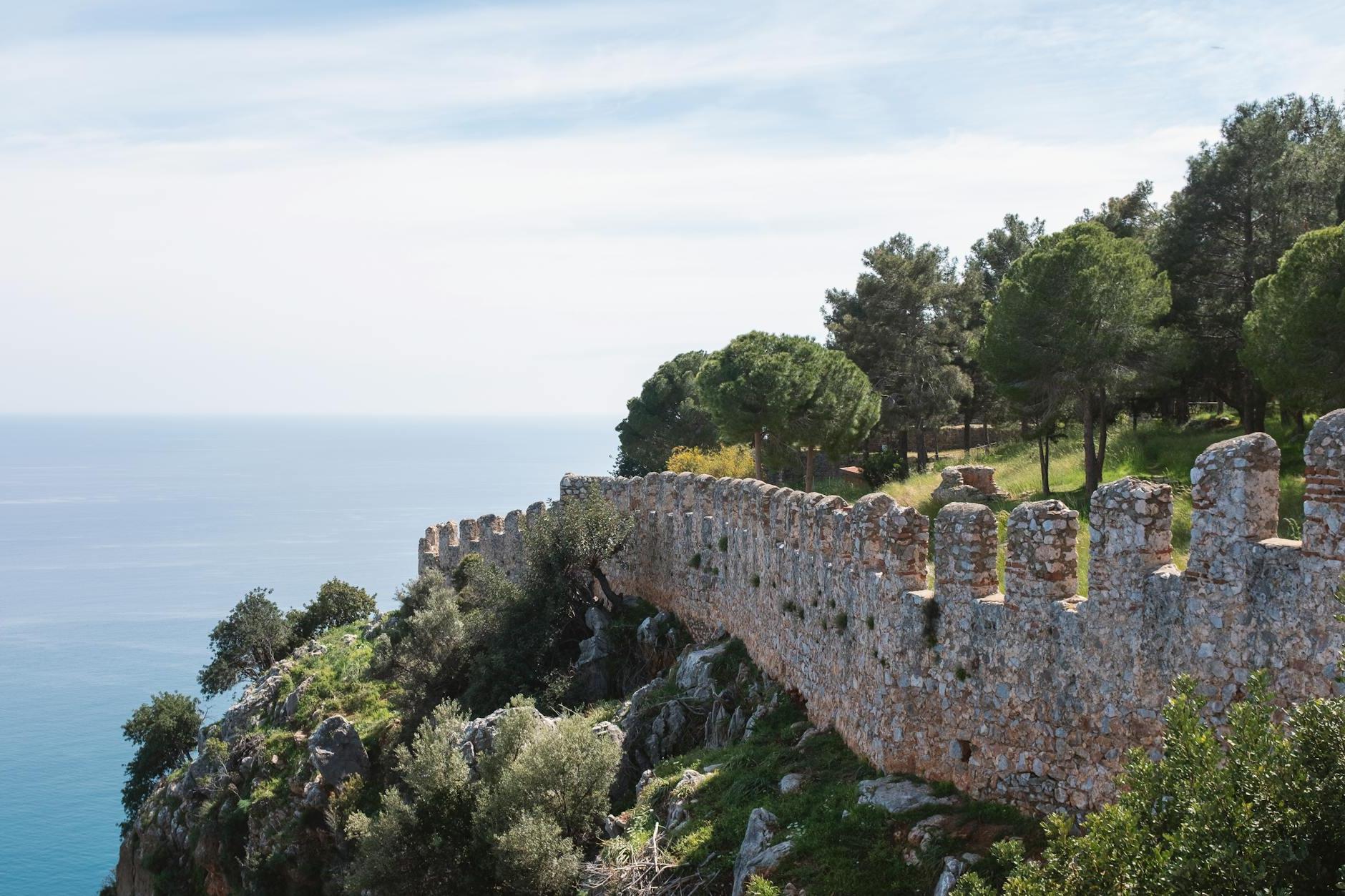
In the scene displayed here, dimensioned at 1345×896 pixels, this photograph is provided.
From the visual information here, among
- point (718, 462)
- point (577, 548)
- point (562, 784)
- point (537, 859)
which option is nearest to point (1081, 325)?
point (577, 548)

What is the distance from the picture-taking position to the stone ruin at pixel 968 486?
3053 cm

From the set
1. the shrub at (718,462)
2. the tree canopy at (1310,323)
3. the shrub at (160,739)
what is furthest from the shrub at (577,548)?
the shrub at (160,739)

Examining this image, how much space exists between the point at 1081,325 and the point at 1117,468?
529cm

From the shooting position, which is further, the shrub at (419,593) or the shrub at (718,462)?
the shrub at (718,462)

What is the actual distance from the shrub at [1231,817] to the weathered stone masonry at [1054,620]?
6.21ft

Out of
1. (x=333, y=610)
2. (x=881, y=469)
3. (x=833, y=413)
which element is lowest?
(x=333, y=610)

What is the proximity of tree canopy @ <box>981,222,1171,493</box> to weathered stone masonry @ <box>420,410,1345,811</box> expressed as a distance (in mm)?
15020

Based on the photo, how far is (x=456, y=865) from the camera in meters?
17.0

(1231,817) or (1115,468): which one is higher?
(1115,468)

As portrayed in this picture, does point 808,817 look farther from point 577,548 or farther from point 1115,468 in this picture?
point 1115,468

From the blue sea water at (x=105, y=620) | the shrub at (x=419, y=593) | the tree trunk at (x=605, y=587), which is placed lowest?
the blue sea water at (x=105, y=620)

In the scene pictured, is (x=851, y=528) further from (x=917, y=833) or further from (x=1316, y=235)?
(x=1316, y=235)

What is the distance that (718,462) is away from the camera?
4009cm

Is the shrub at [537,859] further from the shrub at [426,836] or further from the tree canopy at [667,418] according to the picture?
the tree canopy at [667,418]
